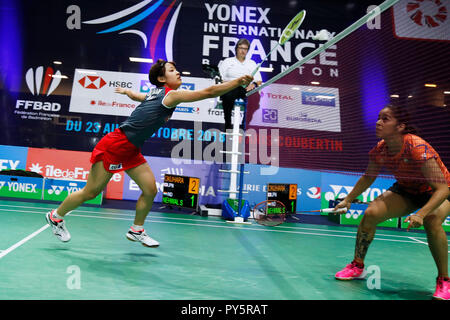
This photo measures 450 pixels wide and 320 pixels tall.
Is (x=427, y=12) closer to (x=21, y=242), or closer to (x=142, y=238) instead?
(x=142, y=238)

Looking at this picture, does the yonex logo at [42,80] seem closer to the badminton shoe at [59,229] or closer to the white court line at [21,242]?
the white court line at [21,242]

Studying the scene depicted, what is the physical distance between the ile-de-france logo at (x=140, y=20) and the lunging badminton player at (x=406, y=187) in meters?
8.10

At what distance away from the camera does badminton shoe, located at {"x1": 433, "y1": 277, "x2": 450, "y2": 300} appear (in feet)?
9.75

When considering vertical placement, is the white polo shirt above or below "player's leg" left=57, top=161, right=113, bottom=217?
above

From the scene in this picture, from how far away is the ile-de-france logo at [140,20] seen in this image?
10.4 meters

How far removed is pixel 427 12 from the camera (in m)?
9.57

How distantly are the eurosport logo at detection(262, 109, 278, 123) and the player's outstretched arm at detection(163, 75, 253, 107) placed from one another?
18.4 feet

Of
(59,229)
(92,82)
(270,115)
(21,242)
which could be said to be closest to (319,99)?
(270,115)

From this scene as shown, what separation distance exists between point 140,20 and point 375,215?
30.5 feet

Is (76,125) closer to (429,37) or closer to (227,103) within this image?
(227,103)

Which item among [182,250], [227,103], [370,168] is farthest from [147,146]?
[370,168]

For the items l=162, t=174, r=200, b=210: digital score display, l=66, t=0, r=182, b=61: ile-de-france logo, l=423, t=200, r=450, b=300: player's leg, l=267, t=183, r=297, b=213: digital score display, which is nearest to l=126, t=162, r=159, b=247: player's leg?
l=423, t=200, r=450, b=300: player's leg

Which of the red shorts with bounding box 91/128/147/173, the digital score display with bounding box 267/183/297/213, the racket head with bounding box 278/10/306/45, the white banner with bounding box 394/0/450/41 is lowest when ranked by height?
the digital score display with bounding box 267/183/297/213

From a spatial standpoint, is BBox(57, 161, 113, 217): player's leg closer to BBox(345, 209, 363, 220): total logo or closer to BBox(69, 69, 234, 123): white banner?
BBox(345, 209, 363, 220): total logo
